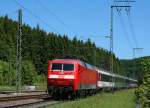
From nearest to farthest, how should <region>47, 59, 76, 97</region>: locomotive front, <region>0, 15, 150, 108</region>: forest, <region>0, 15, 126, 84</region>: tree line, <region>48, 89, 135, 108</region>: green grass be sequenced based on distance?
<region>48, 89, 135, 108</region>: green grass
<region>47, 59, 76, 97</region>: locomotive front
<region>0, 15, 150, 108</region>: forest
<region>0, 15, 126, 84</region>: tree line

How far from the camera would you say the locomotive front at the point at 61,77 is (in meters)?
38.0

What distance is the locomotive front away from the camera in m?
38.0

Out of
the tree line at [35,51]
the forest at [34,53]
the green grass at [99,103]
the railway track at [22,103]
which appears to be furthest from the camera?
the tree line at [35,51]

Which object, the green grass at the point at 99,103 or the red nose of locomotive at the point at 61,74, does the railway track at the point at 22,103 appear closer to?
the green grass at the point at 99,103

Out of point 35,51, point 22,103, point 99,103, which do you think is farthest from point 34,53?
point 99,103

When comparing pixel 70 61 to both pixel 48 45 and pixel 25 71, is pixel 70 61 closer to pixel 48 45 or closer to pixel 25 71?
pixel 25 71

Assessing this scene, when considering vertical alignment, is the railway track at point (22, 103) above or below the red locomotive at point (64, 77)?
below

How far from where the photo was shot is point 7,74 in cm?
11150

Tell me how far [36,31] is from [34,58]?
13460 mm

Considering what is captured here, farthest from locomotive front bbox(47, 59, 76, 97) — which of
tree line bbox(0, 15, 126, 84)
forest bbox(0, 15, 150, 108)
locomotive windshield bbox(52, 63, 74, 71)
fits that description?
tree line bbox(0, 15, 126, 84)

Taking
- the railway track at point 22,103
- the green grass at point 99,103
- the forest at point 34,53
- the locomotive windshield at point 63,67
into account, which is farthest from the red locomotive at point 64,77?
the forest at point 34,53

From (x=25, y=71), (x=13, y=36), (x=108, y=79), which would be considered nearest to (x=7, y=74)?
(x=25, y=71)

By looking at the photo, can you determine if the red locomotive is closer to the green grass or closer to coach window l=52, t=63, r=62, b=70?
coach window l=52, t=63, r=62, b=70

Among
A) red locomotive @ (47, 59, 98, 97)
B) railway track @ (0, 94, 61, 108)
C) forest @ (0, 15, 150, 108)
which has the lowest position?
railway track @ (0, 94, 61, 108)
